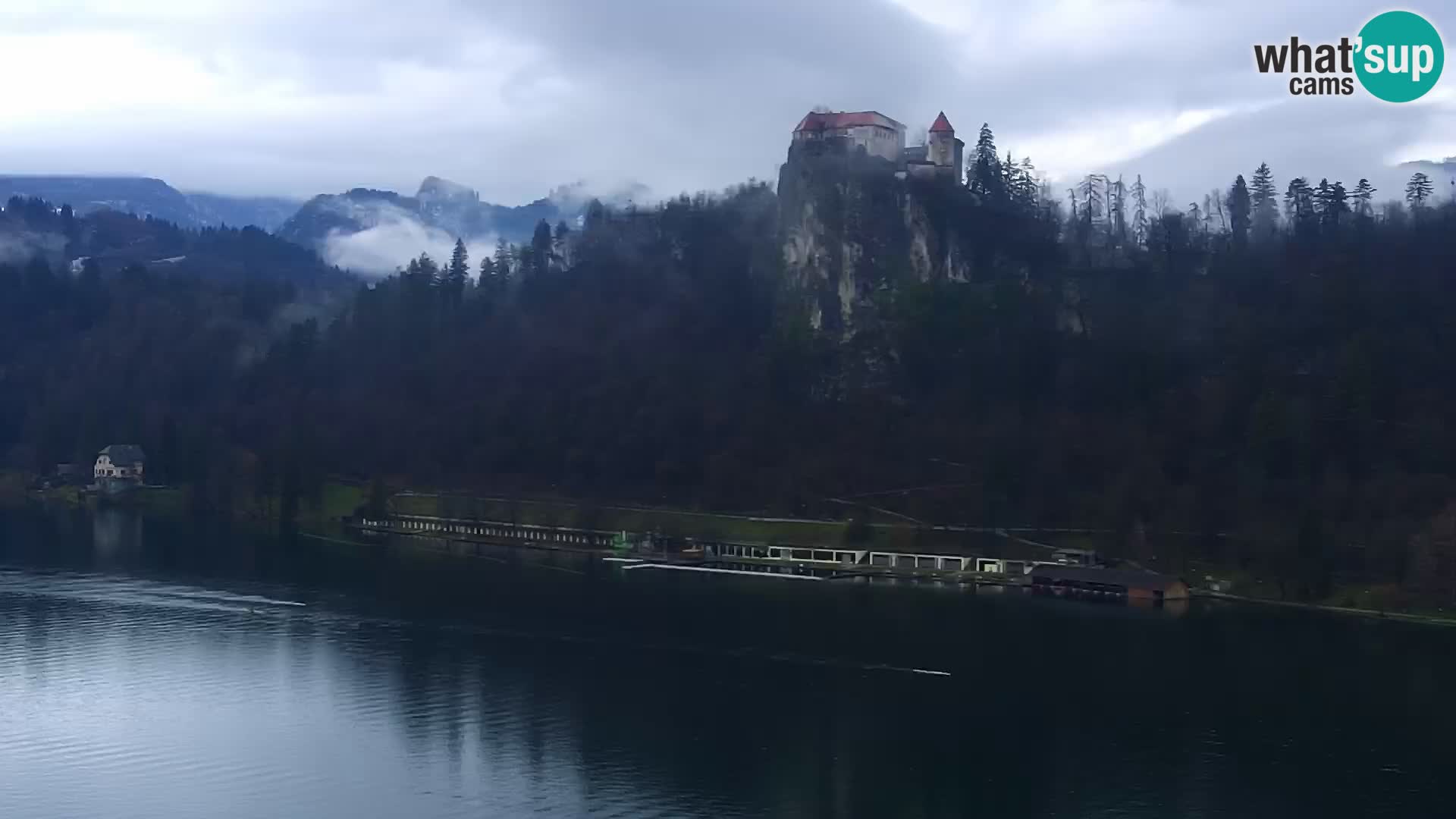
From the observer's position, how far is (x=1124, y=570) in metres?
27.2

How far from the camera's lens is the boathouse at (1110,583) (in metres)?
26.3

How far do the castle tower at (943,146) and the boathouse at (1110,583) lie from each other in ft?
64.2

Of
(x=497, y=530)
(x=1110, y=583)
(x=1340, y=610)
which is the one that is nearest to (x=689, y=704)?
(x=1110, y=583)

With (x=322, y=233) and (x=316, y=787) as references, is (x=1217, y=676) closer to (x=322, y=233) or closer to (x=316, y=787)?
(x=316, y=787)

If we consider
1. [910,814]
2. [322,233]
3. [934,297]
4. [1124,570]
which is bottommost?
[910,814]

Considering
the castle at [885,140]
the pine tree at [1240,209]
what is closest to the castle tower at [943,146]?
the castle at [885,140]

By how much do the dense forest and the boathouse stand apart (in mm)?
1928

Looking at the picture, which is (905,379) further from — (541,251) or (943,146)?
(541,251)

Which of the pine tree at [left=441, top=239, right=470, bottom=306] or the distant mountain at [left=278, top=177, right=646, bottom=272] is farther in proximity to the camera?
the distant mountain at [left=278, top=177, right=646, bottom=272]

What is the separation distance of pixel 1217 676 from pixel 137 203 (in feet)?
485

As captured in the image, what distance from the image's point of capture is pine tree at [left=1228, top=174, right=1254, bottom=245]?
46.0 meters

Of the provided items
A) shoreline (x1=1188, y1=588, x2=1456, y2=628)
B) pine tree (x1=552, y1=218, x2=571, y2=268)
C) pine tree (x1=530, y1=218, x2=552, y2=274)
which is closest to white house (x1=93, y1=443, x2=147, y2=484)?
pine tree (x1=530, y1=218, x2=552, y2=274)

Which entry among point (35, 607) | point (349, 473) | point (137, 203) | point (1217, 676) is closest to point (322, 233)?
point (137, 203)

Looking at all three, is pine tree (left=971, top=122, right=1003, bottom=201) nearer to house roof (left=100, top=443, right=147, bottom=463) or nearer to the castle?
the castle
